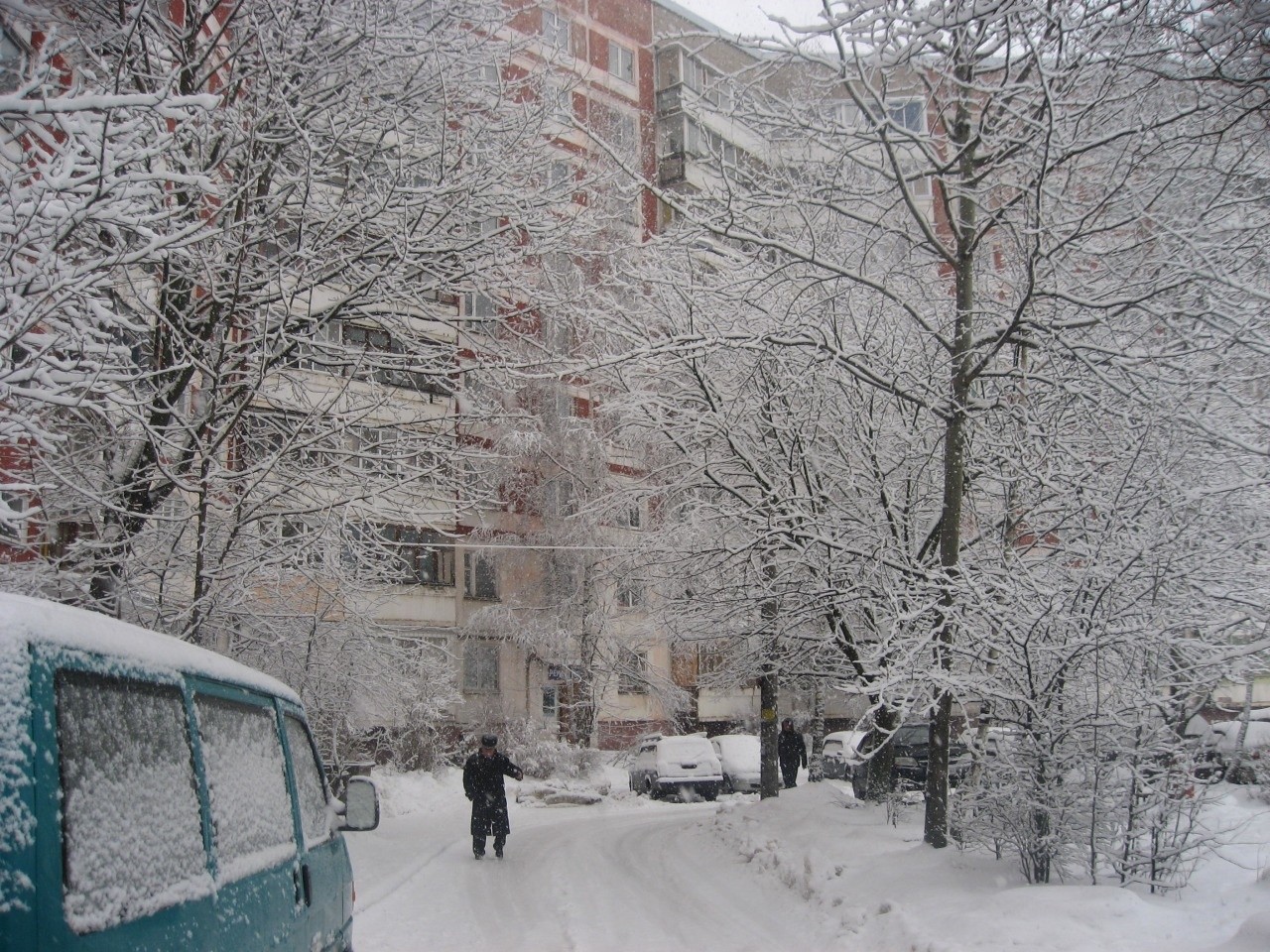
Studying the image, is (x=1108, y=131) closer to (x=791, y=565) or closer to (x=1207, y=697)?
(x=1207, y=697)

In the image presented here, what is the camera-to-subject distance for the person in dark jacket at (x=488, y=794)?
13352 millimetres

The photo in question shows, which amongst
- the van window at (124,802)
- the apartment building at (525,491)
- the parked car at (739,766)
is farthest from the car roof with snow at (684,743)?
the van window at (124,802)

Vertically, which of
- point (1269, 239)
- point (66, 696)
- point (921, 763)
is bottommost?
point (921, 763)

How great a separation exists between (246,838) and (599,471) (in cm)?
2678

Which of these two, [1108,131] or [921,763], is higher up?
[1108,131]

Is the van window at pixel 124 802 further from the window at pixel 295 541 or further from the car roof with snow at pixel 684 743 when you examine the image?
the car roof with snow at pixel 684 743

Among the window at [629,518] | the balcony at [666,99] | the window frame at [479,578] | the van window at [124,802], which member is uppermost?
the balcony at [666,99]

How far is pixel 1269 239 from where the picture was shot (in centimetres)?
768

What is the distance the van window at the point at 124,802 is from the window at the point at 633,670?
27.8 m

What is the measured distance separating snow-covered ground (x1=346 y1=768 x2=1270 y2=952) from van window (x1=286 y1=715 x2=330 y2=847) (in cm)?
341

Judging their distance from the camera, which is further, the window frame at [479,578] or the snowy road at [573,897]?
the window frame at [479,578]

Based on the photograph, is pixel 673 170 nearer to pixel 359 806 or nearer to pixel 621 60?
pixel 621 60

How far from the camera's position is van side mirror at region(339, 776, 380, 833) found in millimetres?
5641

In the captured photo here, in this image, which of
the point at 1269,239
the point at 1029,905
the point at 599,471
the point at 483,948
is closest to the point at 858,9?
the point at 1269,239
